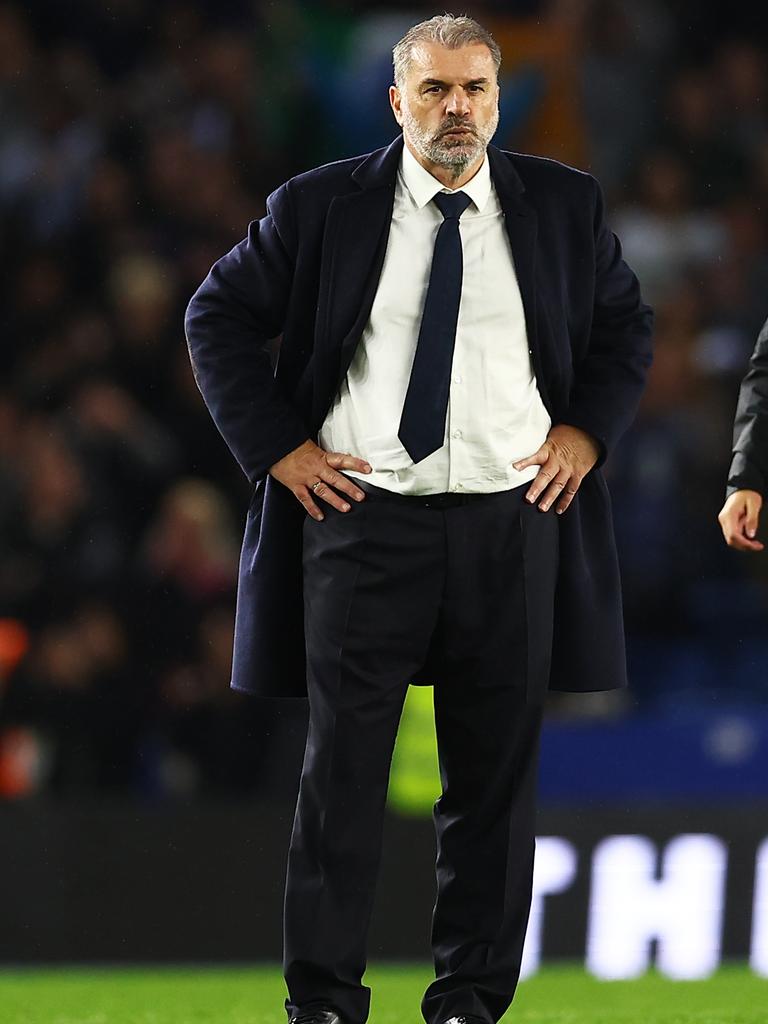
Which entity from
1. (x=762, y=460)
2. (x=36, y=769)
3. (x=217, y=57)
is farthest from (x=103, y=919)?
(x=217, y=57)

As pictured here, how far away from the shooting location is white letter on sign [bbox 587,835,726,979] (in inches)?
184

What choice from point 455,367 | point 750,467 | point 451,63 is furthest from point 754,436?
point 451,63

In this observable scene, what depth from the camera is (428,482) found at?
9.31ft

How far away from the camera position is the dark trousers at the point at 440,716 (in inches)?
112

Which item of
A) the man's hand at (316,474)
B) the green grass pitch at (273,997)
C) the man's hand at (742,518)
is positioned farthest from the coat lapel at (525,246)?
the green grass pitch at (273,997)

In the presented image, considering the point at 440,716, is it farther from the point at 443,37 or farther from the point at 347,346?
the point at 443,37

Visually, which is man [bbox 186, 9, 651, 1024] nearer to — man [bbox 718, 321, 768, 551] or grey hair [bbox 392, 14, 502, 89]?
grey hair [bbox 392, 14, 502, 89]

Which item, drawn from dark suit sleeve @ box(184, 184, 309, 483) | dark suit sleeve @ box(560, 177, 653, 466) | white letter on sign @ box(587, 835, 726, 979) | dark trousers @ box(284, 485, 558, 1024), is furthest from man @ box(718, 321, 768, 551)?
white letter on sign @ box(587, 835, 726, 979)

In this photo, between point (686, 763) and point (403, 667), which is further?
point (686, 763)

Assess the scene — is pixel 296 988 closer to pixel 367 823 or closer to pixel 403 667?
pixel 367 823

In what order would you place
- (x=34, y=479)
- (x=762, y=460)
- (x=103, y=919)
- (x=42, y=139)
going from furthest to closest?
1. (x=42, y=139)
2. (x=34, y=479)
3. (x=103, y=919)
4. (x=762, y=460)

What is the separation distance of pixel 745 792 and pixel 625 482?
Answer: 1.20 m

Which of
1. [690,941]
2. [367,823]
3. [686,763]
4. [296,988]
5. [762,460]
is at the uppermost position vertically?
[762,460]

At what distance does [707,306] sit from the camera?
6.30 m
